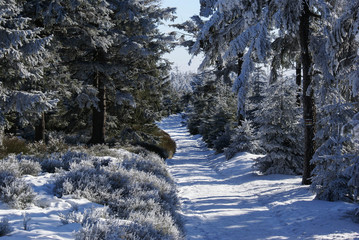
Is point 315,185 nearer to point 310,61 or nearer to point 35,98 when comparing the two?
point 310,61

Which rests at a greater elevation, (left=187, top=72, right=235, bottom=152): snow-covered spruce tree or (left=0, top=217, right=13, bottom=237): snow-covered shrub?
(left=187, top=72, right=235, bottom=152): snow-covered spruce tree

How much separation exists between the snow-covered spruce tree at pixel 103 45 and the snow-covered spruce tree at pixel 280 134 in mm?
6338

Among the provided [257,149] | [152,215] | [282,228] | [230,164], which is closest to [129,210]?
[152,215]

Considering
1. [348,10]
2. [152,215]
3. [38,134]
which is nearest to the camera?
[152,215]

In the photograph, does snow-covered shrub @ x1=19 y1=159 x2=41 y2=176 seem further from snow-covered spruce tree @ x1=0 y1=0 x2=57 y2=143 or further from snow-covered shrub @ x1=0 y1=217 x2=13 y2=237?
snow-covered shrub @ x1=0 y1=217 x2=13 y2=237

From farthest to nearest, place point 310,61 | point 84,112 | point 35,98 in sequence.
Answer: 1. point 84,112
2. point 310,61
3. point 35,98

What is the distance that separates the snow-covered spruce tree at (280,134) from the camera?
40.2 ft

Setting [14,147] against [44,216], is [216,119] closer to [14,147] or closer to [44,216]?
[14,147]

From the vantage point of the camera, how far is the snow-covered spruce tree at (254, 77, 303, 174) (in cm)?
1225

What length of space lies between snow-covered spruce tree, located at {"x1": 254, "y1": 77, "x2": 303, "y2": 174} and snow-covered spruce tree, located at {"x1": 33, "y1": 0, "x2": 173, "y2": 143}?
6338mm

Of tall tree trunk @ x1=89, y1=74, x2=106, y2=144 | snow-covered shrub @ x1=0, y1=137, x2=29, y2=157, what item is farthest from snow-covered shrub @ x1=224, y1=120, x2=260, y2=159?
snow-covered shrub @ x1=0, y1=137, x2=29, y2=157

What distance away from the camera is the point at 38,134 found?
39.6 feet

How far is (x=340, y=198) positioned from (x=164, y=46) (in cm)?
1226

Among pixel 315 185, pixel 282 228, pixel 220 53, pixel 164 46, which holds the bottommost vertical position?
pixel 282 228
